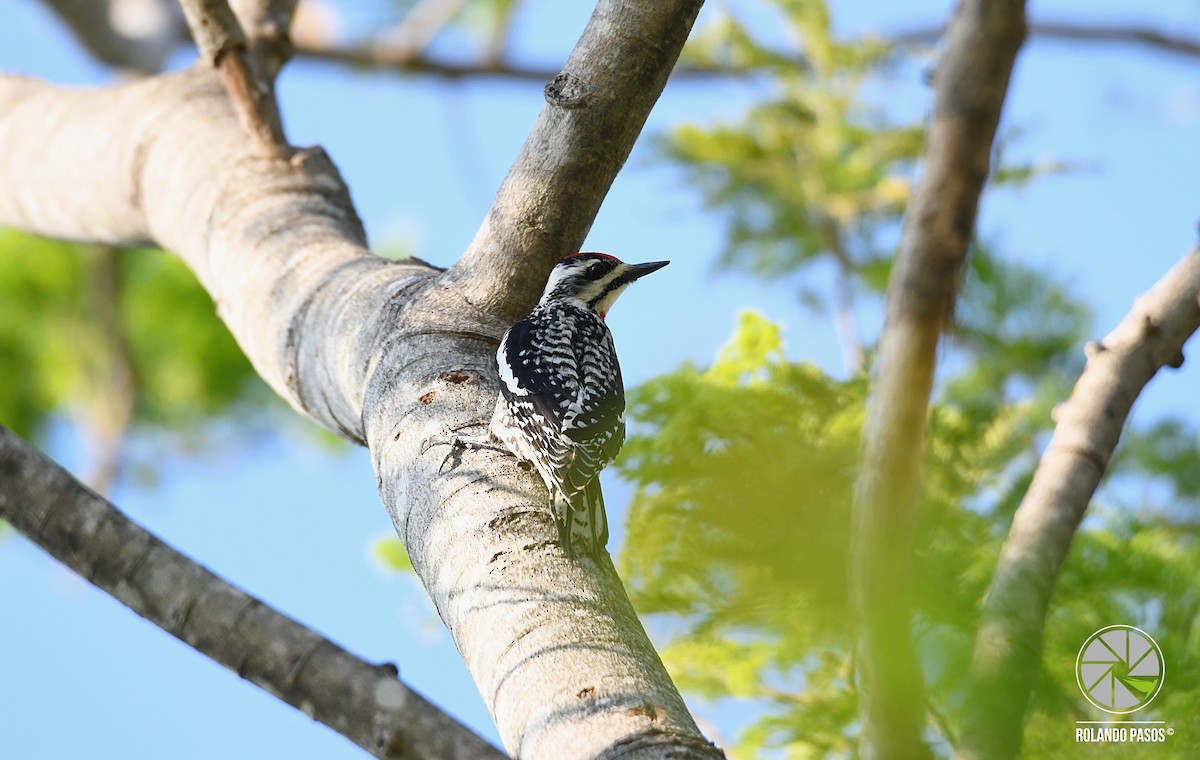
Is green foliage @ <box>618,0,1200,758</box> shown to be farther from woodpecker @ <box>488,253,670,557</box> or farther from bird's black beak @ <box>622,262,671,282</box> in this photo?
bird's black beak @ <box>622,262,671,282</box>

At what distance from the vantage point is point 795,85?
543 cm

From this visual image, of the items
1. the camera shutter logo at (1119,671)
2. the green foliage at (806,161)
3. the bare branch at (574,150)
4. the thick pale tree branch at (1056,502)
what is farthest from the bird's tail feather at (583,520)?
the green foliage at (806,161)

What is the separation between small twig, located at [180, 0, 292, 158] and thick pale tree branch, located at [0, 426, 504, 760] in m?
2.07

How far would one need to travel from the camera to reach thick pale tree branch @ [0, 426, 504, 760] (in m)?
1.61

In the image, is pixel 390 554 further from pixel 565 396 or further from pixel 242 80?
pixel 242 80

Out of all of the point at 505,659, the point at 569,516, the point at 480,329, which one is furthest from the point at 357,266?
the point at 505,659

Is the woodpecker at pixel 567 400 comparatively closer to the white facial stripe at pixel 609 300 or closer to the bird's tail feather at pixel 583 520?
the bird's tail feather at pixel 583 520

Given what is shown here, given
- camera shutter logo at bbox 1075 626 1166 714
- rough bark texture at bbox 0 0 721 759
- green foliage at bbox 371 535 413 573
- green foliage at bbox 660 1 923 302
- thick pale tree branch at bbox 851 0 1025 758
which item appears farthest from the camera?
green foliage at bbox 660 1 923 302

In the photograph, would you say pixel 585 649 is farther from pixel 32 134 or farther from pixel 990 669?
pixel 32 134

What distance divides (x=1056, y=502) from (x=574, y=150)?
148 centimetres

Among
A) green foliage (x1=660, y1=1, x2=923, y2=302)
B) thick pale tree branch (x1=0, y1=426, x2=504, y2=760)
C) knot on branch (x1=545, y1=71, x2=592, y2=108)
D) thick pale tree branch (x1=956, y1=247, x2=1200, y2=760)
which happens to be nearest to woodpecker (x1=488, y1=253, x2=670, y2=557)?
knot on branch (x1=545, y1=71, x2=592, y2=108)

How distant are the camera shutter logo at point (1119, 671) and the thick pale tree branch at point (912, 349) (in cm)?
140

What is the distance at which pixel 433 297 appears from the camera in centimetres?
293

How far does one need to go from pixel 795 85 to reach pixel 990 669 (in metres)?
4.40
